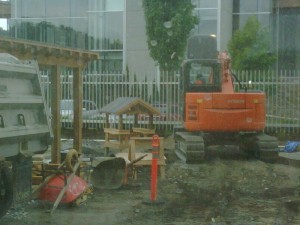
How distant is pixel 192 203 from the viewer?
10.1 m

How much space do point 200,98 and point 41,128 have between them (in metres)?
6.95

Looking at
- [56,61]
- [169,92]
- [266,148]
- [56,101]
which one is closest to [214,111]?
[266,148]

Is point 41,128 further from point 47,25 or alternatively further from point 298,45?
point 298,45

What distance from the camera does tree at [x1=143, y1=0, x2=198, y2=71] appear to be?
26.3m

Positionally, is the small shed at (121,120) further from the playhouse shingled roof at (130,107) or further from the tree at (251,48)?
the tree at (251,48)

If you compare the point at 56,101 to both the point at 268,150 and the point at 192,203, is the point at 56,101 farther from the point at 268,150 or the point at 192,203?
the point at 268,150

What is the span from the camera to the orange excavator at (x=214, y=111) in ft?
51.6

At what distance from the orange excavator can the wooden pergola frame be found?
3.01 meters

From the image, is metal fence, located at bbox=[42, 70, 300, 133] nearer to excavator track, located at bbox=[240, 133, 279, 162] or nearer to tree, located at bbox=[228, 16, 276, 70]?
excavator track, located at bbox=[240, 133, 279, 162]

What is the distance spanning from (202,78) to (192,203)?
742cm

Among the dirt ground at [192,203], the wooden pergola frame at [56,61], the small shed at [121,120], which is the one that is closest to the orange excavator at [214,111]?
the small shed at [121,120]

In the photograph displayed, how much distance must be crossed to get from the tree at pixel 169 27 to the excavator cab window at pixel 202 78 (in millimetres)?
9084

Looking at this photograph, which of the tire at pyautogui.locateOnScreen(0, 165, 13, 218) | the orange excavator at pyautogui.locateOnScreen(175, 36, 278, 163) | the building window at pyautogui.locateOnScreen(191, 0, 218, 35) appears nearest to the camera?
the tire at pyautogui.locateOnScreen(0, 165, 13, 218)

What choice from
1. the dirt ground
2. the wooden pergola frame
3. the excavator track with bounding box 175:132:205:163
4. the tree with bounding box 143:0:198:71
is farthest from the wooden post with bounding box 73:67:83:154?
the tree with bounding box 143:0:198:71
